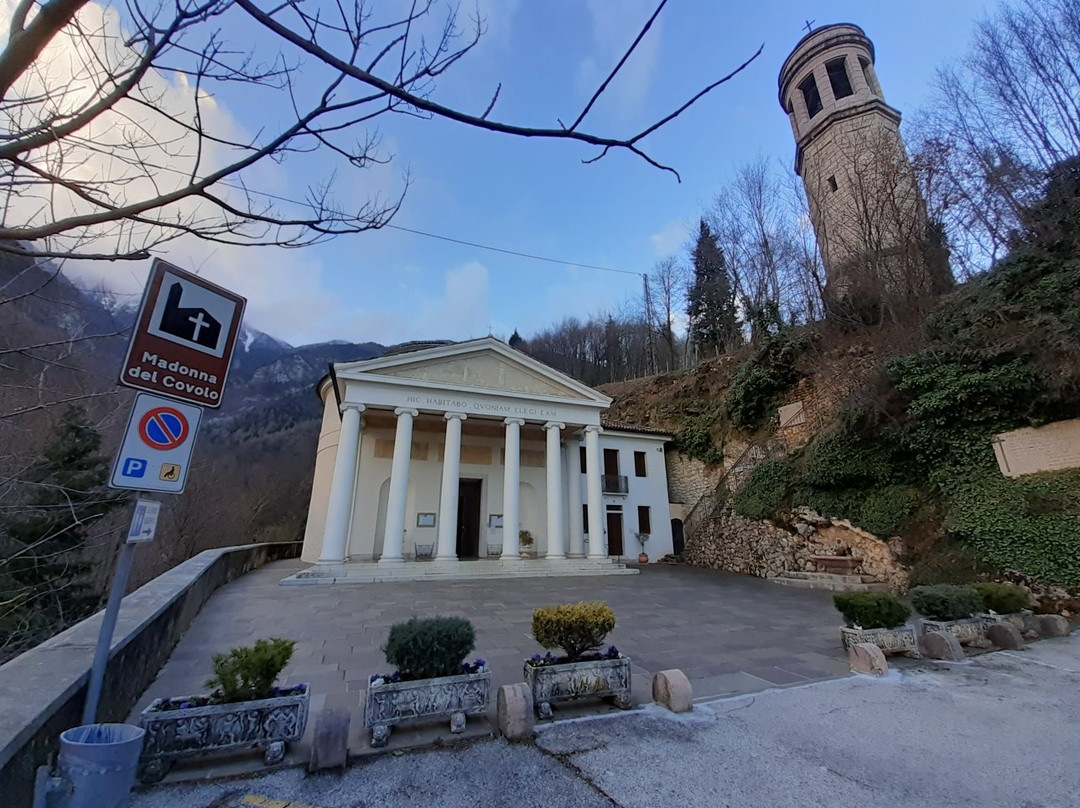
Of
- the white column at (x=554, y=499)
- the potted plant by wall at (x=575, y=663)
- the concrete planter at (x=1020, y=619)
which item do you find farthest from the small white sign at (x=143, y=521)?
the white column at (x=554, y=499)

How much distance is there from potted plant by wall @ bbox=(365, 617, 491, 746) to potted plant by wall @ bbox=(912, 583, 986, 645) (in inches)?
247

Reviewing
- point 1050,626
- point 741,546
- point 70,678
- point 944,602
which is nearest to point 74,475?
point 70,678

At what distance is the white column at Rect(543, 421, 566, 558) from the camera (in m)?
17.1

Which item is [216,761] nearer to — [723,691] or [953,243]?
[723,691]

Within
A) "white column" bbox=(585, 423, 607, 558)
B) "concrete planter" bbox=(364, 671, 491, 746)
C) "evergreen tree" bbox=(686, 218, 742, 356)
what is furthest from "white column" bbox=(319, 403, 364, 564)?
"evergreen tree" bbox=(686, 218, 742, 356)

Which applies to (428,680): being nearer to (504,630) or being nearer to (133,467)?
(133,467)

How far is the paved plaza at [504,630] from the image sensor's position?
15.6 feet

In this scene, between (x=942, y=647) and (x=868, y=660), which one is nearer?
(x=868, y=660)

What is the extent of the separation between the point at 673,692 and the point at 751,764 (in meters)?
0.99

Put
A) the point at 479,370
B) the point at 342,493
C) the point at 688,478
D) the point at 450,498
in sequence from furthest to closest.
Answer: the point at 688,478
the point at 479,370
the point at 450,498
the point at 342,493

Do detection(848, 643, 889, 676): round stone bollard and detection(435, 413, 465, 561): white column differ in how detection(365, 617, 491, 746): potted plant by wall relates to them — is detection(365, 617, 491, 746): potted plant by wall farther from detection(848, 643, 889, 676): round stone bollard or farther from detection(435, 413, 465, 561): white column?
detection(435, 413, 465, 561): white column

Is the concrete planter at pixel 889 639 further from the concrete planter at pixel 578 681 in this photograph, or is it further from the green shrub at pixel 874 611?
the concrete planter at pixel 578 681

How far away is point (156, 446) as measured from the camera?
2.58 m

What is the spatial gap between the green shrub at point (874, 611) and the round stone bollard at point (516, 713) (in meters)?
4.75
